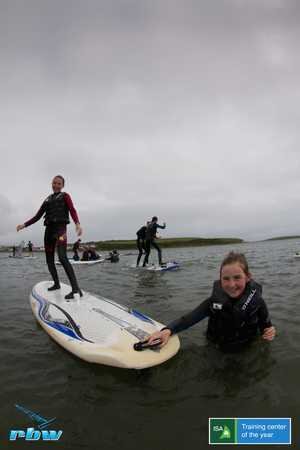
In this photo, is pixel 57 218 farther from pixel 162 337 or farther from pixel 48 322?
pixel 162 337

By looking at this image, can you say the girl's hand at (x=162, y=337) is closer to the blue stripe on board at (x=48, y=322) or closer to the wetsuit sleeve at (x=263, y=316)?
the blue stripe on board at (x=48, y=322)

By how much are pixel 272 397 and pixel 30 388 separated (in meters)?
2.81

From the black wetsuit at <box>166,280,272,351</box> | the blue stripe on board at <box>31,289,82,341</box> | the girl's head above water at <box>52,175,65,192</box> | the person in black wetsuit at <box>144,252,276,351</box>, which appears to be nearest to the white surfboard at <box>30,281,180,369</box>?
the blue stripe on board at <box>31,289,82,341</box>

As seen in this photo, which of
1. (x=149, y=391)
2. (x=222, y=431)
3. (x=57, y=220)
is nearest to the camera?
(x=222, y=431)

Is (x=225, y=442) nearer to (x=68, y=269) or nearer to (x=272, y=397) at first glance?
(x=272, y=397)

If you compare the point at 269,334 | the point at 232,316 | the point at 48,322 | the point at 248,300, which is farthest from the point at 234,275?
the point at 48,322

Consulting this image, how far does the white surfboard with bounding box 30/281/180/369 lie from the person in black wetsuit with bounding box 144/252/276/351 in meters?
0.27

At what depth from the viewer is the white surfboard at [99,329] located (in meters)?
3.77

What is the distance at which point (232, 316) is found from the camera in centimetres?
407

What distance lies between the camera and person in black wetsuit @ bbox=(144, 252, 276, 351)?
3.94 metres

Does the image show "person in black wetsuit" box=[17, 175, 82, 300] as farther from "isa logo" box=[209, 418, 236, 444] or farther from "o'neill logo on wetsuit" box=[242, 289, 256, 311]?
"isa logo" box=[209, 418, 236, 444]

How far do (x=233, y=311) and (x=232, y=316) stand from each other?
94mm

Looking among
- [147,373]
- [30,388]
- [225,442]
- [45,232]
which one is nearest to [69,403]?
[30,388]

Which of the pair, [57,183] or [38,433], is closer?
[38,433]
